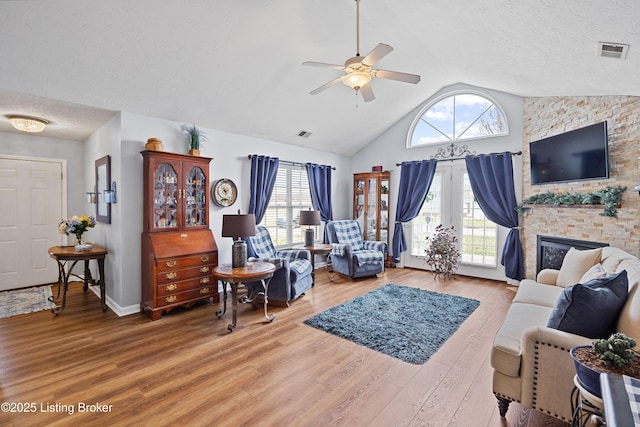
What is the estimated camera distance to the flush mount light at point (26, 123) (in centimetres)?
366

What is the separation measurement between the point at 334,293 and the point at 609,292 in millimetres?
3271

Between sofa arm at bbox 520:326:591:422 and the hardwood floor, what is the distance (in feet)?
0.86

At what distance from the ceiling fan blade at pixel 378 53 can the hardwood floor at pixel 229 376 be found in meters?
2.69

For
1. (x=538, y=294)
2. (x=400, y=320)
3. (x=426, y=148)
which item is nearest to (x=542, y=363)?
(x=538, y=294)

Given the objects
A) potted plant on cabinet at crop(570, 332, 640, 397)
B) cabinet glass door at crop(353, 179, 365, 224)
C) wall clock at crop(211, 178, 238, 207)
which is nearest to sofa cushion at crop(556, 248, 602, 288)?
potted plant on cabinet at crop(570, 332, 640, 397)

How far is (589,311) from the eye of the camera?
178 centimetres

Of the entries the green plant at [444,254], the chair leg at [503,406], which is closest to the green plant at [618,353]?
the chair leg at [503,406]

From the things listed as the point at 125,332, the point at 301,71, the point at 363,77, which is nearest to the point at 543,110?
the point at 363,77

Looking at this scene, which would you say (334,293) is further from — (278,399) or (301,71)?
(301,71)

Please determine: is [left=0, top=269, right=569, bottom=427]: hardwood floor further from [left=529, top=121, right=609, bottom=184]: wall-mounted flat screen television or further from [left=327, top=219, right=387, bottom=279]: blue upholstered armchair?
[left=529, top=121, right=609, bottom=184]: wall-mounted flat screen television

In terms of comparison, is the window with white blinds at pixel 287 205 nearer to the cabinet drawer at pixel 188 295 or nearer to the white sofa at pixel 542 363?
the cabinet drawer at pixel 188 295

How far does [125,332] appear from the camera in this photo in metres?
3.22

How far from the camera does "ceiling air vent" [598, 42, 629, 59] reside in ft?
7.86

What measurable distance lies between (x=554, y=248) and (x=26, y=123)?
7.28m
